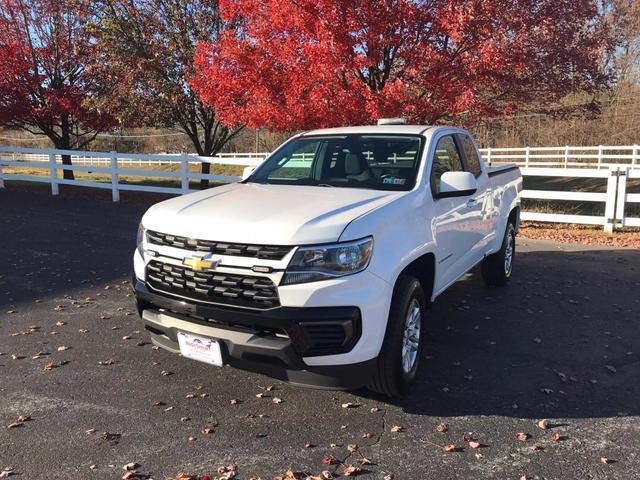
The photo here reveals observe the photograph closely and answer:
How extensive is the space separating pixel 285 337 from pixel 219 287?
0.51 meters

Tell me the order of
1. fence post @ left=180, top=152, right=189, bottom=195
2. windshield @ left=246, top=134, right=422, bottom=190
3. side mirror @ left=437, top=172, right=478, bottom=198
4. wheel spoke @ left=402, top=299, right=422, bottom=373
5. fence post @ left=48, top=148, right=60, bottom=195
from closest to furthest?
wheel spoke @ left=402, top=299, right=422, bottom=373, side mirror @ left=437, top=172, right=478, bottom=198, windshield @ left=246, top=134, right=422, bottom=190, fence post @ left=180, top=152, right=189, bottom=195, fence post @ left=48, top=148, right=60, bottom=195

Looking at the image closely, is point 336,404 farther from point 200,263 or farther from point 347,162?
point 347,162

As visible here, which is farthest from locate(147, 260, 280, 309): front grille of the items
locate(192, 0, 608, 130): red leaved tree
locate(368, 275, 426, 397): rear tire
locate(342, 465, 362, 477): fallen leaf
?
locate(192, 0, 608, 130): red leaved tree

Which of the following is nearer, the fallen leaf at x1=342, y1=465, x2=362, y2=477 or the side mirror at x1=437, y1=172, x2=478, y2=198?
the fallen leaf at x1=342, y1=465, x2=362, y2=477

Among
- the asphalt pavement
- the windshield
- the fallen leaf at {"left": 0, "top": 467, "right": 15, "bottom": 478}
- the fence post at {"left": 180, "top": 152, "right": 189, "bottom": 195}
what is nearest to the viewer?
the fallen leaf at {"left": 0, "top": 467, "right": 15, "bottom": 478}

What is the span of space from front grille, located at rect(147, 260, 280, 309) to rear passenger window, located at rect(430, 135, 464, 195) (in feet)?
5.73

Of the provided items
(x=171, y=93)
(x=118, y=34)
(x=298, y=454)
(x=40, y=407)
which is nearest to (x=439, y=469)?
(x=298, y=454)

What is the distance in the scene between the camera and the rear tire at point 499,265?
6.31 m

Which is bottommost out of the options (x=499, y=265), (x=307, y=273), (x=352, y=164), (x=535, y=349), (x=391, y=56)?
(x=535, y=349)

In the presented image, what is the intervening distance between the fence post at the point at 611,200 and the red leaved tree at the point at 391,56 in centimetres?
201

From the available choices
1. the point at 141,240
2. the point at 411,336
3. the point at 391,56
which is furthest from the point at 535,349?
the point at 391,56

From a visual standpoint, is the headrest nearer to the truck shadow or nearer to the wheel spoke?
the wheel spoke

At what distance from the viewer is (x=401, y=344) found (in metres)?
3.49

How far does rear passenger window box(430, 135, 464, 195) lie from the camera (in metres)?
4.40
